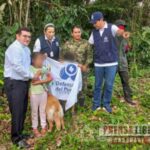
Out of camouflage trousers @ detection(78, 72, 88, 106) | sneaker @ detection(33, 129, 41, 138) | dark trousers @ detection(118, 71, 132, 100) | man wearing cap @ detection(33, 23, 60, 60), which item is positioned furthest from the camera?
dark trousers @ detection(118, 71, 132, 100)

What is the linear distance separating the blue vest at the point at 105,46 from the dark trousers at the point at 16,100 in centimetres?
167

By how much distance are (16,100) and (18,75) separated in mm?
425

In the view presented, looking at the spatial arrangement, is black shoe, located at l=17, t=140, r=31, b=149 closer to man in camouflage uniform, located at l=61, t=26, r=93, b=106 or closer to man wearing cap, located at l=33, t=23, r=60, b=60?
man wearing cap, located at l=33, t=23, r=60, b=60

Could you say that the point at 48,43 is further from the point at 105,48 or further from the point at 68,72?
the point at 105,48

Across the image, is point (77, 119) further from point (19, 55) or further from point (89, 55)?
point (19, 55)

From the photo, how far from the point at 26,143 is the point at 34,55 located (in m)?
1.55

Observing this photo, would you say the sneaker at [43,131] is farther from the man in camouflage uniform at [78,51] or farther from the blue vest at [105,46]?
the blue vest at [105,46]

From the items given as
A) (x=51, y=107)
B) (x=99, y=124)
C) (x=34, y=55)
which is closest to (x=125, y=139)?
(x=99, y=124)

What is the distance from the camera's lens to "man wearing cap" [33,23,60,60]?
7.24 metres

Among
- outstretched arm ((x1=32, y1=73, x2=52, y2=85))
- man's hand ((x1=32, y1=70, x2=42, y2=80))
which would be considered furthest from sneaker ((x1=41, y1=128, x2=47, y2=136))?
man's hand ((x1=32, y1=70, x2=42, y2=80))

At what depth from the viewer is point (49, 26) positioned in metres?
7.21

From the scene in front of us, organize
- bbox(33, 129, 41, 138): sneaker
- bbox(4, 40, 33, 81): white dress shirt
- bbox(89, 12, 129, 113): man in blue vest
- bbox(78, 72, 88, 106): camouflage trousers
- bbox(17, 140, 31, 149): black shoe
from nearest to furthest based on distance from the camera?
bbox(4, 40, 33, 81): white dress shirt, bbox(17, 140, 31, 149): black shoe, bbox(33, 129, 41, 138): sneaker, bbox(89, 12, 129, 113): man in blue vest, bbox(78, 72, 88, 106): camouflage trousers

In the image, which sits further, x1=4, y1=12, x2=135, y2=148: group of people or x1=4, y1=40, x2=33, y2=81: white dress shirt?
x1=4, y1=12, x2=135, y2=148: group of people

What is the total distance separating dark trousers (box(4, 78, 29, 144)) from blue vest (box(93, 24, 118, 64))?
1675mm
